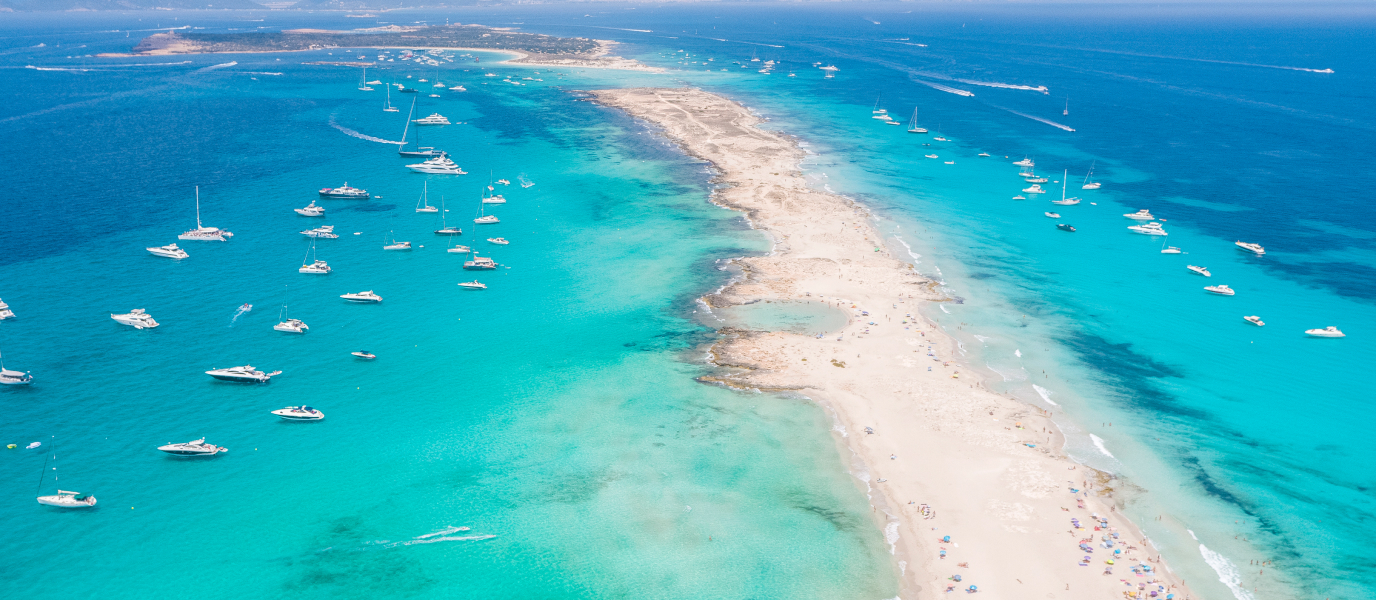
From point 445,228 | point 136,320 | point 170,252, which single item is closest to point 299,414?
point 136,320

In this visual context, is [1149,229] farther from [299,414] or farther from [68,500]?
[68,500]

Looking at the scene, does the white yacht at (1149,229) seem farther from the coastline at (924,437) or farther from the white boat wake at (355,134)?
the white boat wake at (355,134)

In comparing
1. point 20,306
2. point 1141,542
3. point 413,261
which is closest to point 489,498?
point 1141,542

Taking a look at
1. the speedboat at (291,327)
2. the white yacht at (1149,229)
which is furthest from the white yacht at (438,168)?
the white yacht at (1149,229)

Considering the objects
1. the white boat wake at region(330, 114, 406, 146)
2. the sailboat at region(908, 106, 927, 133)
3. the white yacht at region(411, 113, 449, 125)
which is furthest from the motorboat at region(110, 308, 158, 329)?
the sailboat at region(908, 106, 927, 133)

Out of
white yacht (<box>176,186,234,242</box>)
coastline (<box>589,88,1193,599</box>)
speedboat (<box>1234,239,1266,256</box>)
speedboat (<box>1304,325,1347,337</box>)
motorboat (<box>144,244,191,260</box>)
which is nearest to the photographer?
coastline (<box>589,88,1193,599</box>)

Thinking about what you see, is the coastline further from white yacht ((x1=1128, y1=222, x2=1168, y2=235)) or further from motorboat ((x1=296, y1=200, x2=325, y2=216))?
motorboat ((x1=296, y1=200, x2=325, y2=216))
